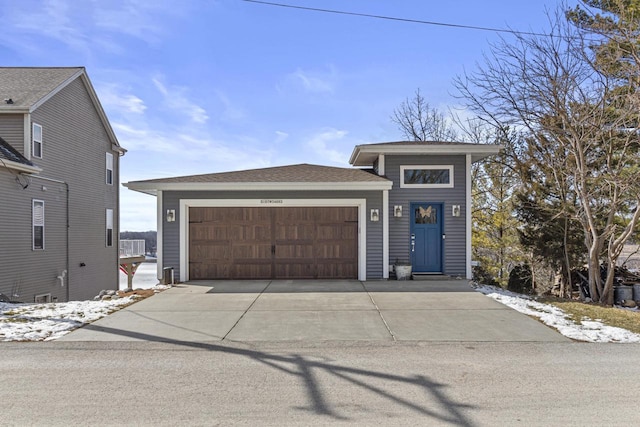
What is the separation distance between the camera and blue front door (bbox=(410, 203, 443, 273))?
1308 centimetres

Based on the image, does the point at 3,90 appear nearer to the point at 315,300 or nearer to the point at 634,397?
the point at 315,300

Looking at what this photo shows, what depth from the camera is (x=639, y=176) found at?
10.4 meters

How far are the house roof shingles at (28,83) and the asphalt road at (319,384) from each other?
33.6ft

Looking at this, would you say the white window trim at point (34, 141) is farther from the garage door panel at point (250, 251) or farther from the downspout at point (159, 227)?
the garage door panel at point (250, 251)

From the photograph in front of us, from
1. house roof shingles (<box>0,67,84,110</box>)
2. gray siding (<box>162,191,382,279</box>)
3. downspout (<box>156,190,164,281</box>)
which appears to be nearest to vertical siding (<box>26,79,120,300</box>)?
house roof shingles (<box>0,67,84,110</box>)

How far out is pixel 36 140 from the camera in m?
14.4

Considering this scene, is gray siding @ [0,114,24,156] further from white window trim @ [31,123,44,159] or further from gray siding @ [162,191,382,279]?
gray siding @ [162,191,382,279]

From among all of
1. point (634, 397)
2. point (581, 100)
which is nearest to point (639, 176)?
point (581, 100)

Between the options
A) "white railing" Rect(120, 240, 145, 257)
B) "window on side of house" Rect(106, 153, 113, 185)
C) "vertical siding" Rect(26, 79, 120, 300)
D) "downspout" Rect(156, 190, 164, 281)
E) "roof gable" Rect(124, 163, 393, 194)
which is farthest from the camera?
"white railing" Rect(120, 240, 145, 257)

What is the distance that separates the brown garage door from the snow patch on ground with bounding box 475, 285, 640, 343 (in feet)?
15.1

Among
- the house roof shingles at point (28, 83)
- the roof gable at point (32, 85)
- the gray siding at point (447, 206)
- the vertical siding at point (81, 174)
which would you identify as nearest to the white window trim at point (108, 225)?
the vertical siding at point (81, 174)

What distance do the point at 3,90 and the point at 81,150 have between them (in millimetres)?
3312

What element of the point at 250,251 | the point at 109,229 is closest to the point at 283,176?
the point at 250,251

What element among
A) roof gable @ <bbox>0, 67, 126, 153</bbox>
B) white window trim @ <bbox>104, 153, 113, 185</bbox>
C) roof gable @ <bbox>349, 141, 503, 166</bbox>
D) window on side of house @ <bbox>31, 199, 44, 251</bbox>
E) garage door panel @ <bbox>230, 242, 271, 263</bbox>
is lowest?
garage door panel @ <bbox>230, 242, 271, 263</bbox>
